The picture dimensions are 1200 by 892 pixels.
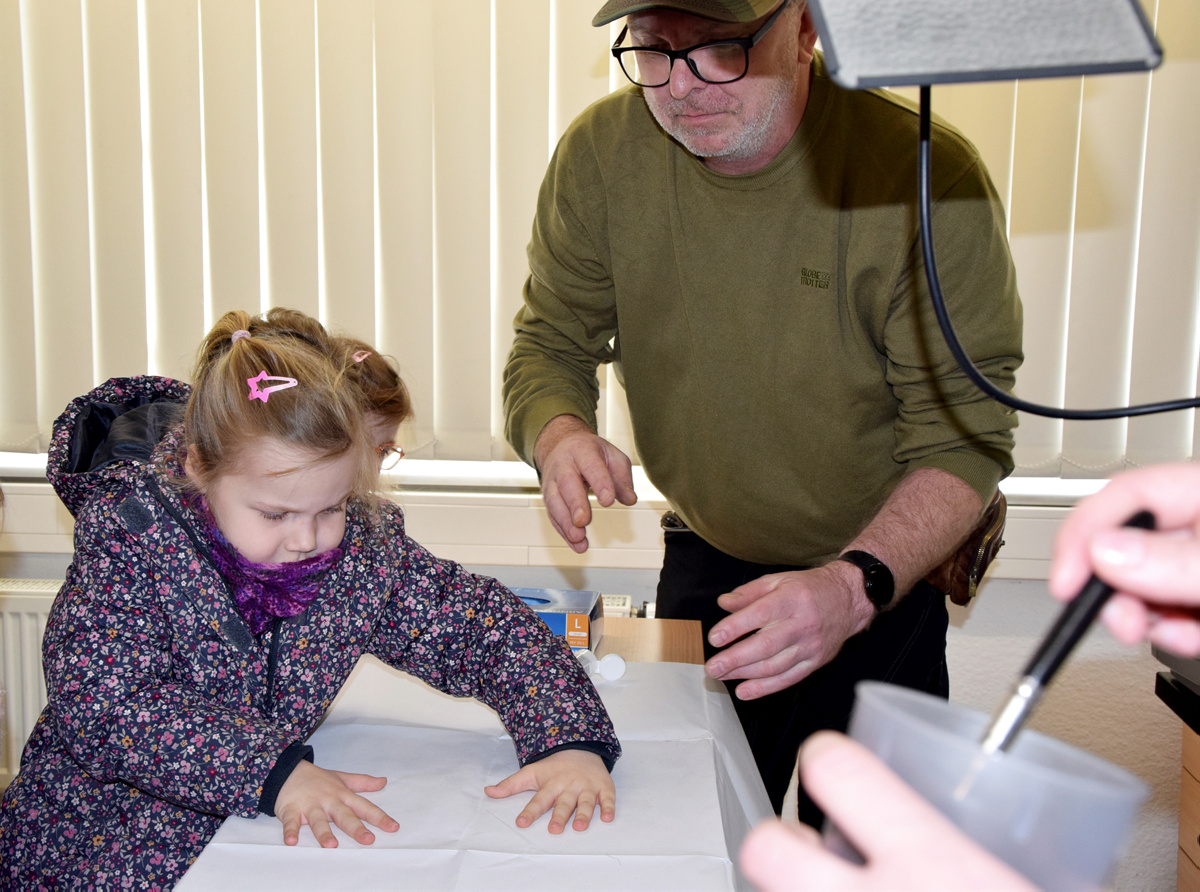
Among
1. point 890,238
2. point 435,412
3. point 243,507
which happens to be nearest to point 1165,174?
point 890,238

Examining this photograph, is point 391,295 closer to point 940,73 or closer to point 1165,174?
point 1165,174

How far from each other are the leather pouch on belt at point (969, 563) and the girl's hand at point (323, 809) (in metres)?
0.85

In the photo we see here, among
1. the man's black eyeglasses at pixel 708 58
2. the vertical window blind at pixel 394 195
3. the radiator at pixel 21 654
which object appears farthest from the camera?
the radiator at pixel 21 654

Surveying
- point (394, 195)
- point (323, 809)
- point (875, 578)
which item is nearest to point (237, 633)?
point (323, 809)

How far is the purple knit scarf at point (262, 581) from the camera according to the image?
41.6 inches

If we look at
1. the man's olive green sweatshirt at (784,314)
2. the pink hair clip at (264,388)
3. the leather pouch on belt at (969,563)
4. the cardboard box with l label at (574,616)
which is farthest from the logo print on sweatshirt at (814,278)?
the pink hair clip at (264,388)

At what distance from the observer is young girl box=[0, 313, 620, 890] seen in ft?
2.86

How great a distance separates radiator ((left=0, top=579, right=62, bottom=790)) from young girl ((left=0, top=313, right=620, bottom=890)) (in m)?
1.12

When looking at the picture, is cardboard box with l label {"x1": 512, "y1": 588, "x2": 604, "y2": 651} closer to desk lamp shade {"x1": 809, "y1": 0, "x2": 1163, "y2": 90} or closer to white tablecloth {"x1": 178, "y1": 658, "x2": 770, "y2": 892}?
white tablecloth {"x1": 178, "y1": 658, "x2": 770, "y2": 892}

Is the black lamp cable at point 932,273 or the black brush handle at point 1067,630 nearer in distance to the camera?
the black brush handle at point 1067,630

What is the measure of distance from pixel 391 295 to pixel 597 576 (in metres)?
0.74

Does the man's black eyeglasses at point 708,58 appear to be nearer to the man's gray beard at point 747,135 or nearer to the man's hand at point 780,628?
the man's gray beard at point 747,135

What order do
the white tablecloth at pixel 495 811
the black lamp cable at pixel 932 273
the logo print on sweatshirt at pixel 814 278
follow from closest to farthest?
the black lamp cable at pixel 932 273 < the white tablecloth at pixel 495 811 < the logo print on sweatshirt at pixel 814 278

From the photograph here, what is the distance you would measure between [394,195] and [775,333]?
1.04 m
